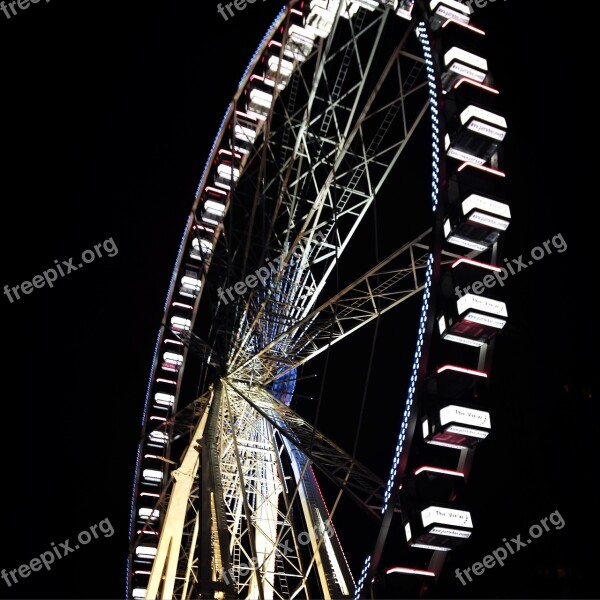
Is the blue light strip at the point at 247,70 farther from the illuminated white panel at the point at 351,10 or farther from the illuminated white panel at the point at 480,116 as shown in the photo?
the illuminated white panel at the point at 480,116

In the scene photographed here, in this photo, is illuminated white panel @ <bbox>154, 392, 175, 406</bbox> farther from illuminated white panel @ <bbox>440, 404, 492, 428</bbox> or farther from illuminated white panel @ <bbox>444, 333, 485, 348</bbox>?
illuminated white panel @ <bbox>440, 404, 492, 428</bbox>

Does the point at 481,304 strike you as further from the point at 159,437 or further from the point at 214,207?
the point at 159,437

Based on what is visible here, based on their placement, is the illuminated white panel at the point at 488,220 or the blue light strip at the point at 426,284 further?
the illuminated white panel at the point at 488,220

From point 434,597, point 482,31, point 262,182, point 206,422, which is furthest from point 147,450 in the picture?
point 482,31

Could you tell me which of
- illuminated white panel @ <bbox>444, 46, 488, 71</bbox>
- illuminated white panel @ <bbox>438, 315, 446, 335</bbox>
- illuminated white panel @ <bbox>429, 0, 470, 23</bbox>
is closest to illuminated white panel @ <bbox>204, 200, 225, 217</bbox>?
illuminated white panel @ <bbox>429, 0, 470, 23</bbox>

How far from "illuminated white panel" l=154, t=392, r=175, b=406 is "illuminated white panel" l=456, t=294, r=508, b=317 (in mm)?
14111

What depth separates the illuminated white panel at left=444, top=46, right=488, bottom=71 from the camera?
47.5ft

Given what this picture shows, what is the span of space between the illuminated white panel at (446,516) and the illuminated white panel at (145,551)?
15.1m

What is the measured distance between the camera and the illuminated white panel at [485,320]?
12503 millimetres

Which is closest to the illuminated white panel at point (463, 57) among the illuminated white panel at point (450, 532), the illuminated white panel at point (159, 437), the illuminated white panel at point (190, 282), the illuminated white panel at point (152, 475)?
the illuminated white panel at point (450, 532)

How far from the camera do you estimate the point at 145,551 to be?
24.1m

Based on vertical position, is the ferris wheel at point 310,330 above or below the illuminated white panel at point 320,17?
below

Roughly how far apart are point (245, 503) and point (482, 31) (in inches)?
434

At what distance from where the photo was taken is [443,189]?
13422 mm
